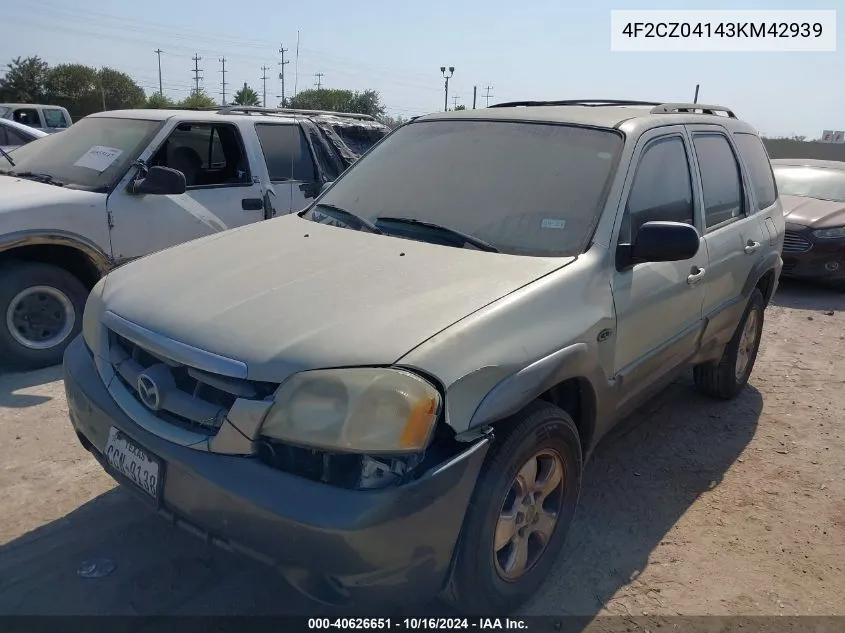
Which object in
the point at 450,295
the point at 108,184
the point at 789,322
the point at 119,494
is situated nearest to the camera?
the point at 450,295

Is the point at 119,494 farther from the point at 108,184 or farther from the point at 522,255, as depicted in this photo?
the point at 108,184

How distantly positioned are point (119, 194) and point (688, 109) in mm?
3882

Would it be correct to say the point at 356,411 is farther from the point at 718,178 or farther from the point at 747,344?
the point at 747,344

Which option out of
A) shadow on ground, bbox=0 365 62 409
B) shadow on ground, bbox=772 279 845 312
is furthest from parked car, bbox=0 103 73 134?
shadow on ground, bbox=772 279 845 312

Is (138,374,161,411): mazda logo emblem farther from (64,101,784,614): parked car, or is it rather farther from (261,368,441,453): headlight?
(261,368,441,453): headlight

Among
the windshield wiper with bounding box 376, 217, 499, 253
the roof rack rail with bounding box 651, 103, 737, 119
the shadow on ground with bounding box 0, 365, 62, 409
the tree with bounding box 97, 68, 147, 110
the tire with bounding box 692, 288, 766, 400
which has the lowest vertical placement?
the shadow on ground with bounding box 0, 365, 62, 409

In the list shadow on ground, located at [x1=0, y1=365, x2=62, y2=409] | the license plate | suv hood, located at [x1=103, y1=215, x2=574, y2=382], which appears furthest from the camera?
shadow on ground, located at [x1=0, y1=365, x2=62, y2=409]

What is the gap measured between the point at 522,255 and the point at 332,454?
1162mm

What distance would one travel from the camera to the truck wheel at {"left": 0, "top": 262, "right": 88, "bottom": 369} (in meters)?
4.53

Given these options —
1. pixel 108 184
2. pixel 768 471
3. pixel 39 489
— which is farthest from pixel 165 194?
pixel 768 471

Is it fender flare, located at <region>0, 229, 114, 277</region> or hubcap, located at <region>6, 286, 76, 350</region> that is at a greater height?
fender flare, located at <region>0, 229, 114, 277</region>

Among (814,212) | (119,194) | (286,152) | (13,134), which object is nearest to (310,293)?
(119,194)

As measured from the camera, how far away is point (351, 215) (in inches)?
129

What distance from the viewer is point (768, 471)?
3.78 m
